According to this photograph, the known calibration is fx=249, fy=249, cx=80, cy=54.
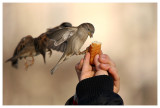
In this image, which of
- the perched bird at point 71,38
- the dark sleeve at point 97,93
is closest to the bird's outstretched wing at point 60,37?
the perched bird at point 71,38

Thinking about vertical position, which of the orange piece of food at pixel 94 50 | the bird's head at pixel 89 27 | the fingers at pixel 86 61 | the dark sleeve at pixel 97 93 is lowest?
the dark sleeve at pixel 97 93

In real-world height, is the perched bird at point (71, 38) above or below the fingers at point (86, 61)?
above

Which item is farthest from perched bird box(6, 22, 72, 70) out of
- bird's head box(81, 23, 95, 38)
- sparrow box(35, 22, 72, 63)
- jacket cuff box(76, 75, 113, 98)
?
jacket cuff box(76, 75, 113, 98)

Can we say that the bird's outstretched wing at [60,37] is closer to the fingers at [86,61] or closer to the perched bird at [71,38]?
the perched bird at [71,38]

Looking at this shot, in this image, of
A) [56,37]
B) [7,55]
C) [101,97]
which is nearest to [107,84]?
[101,97]

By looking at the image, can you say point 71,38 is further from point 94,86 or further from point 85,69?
point 94,86

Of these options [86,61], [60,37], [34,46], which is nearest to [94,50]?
[86,61]

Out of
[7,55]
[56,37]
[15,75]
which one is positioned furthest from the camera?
[15,75]

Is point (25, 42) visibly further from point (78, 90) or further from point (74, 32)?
point (78, 90)
